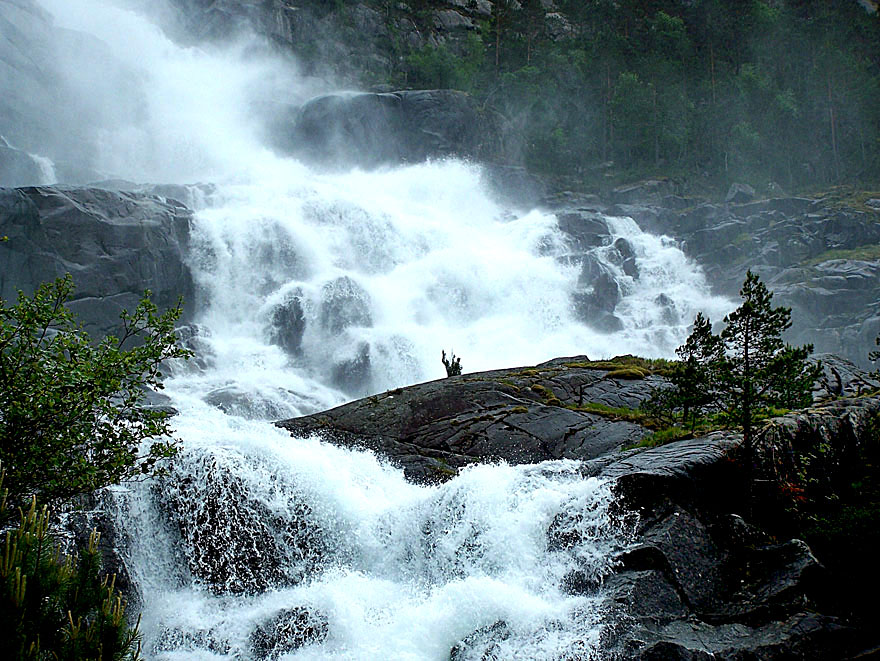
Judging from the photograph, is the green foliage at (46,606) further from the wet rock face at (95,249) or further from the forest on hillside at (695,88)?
the forest on hillside at (695,88)

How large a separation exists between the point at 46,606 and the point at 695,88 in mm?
62835

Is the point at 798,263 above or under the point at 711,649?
above

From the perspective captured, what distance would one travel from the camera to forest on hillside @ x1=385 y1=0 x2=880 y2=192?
52719 millimetres

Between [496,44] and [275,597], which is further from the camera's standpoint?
[496,44]

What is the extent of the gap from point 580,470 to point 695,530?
2.42 metres

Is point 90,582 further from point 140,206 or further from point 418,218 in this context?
point 418,218

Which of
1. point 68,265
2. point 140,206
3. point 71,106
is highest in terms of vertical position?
point 71,106

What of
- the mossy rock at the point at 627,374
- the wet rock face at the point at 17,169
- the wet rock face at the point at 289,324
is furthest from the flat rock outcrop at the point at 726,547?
the wet rock face at the point at 17,169

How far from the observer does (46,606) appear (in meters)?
4.56

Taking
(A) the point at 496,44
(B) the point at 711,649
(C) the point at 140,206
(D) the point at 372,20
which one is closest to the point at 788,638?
(B) the point at 711,649

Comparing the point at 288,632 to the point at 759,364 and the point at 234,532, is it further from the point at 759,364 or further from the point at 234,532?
the point at 759,364

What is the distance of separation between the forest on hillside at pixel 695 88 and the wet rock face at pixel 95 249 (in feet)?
115

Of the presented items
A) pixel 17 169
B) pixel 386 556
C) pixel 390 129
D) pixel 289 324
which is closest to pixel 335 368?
pixel 289 324

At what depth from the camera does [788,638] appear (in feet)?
23.2
